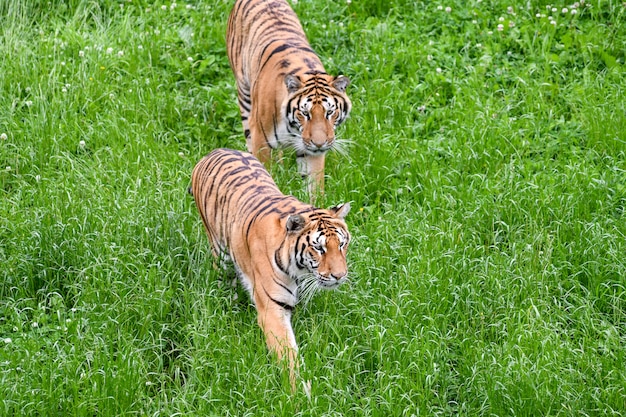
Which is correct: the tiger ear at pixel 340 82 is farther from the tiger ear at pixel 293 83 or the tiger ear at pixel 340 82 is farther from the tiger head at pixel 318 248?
the tiger head at pixel 318 248

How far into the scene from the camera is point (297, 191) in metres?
6.64

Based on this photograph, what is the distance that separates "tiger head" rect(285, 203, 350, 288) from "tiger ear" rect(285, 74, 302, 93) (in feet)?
5.23

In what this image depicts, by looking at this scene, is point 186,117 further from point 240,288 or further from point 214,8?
point 240,288

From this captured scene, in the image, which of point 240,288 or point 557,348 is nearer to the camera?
point 557,348

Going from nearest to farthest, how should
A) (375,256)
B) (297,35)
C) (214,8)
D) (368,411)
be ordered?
(368,411), (375,256), (297,35), (214,8)

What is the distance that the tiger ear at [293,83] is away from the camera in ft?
21.8

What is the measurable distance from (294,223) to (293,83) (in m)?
1.69

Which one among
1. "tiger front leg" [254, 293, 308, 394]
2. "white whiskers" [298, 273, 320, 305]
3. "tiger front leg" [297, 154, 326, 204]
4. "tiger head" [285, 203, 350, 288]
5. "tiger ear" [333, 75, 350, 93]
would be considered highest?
"tiger head" [285, 203, 350, 288]

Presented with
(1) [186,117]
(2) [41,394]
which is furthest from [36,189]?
(2) [41,394]

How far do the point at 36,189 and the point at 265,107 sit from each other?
159 cm

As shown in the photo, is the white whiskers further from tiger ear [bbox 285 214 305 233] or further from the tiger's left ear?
the tiger's left ear

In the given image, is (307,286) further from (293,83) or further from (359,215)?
(293,83)

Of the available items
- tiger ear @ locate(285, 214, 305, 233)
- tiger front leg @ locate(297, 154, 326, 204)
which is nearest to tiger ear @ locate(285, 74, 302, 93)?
tiger front leg @ locate(297, 154, 326, 204)

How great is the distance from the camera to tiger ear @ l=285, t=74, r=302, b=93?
6.64 metres
